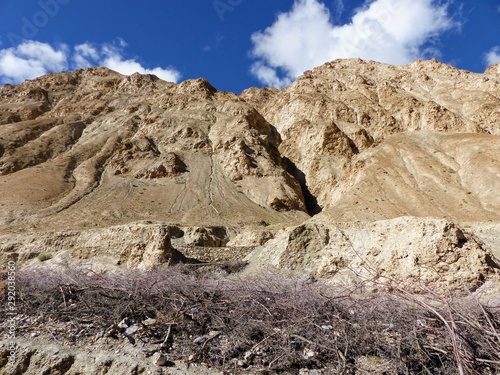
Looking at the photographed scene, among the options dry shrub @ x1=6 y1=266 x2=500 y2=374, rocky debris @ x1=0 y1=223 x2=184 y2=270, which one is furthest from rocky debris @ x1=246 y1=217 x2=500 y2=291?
rocky debris @ x1=0 y1=223 x2=184 y2=270

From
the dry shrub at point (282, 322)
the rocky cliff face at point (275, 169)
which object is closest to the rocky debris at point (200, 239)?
the rocky cliff face at point (275, 169)

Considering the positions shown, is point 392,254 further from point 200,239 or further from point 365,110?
point 365,110

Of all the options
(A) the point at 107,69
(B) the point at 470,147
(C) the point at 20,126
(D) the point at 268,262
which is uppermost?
(A) the point at 107,69

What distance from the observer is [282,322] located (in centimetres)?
488

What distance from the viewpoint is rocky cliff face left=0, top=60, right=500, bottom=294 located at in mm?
10992

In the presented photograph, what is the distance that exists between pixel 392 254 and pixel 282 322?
5.00 metres

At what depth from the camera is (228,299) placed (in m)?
5.76

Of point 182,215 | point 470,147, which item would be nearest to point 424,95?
point 470,147

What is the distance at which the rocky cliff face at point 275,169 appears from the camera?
1099 centimetres

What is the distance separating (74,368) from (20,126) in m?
79.6

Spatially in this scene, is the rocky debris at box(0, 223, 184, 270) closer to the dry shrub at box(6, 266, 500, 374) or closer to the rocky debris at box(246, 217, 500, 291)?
the rocky debris at box(246, 217, 500, 291)

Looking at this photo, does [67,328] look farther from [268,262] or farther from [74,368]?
[268,262]

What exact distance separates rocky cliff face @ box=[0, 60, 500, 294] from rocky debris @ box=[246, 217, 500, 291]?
0.14 ft

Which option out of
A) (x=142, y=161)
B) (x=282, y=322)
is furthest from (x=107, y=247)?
(x=142, y=161)
